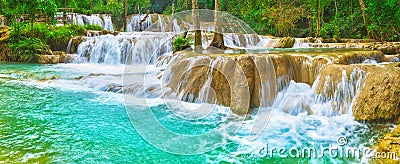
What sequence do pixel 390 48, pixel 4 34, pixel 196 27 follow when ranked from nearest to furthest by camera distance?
1. pixel 390 48
2. pixel 196 27
3. pixel 4 34

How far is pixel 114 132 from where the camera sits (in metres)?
4.93

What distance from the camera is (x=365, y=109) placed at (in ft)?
17.6

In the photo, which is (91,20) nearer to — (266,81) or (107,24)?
(107,24)

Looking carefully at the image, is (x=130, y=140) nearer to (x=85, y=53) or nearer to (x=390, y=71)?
(x=390, y=71)

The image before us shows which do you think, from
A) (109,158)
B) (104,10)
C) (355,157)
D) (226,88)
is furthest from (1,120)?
(104,10)

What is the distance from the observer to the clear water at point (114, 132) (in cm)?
396

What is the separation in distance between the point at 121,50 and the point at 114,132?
11.2 metres

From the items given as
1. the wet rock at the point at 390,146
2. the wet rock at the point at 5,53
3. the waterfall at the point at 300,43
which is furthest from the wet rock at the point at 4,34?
the wet rock at the point at 390,146

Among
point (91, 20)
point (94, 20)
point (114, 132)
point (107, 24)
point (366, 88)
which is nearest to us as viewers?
point (114, 132)

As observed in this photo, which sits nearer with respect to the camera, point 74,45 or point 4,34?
point 4,34

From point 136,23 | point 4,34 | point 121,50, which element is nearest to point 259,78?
point 121,50

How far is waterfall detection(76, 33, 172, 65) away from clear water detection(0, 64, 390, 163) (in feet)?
25.8

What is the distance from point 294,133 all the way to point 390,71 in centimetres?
223

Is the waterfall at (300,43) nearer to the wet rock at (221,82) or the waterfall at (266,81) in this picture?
the waterfall at (266,81)
